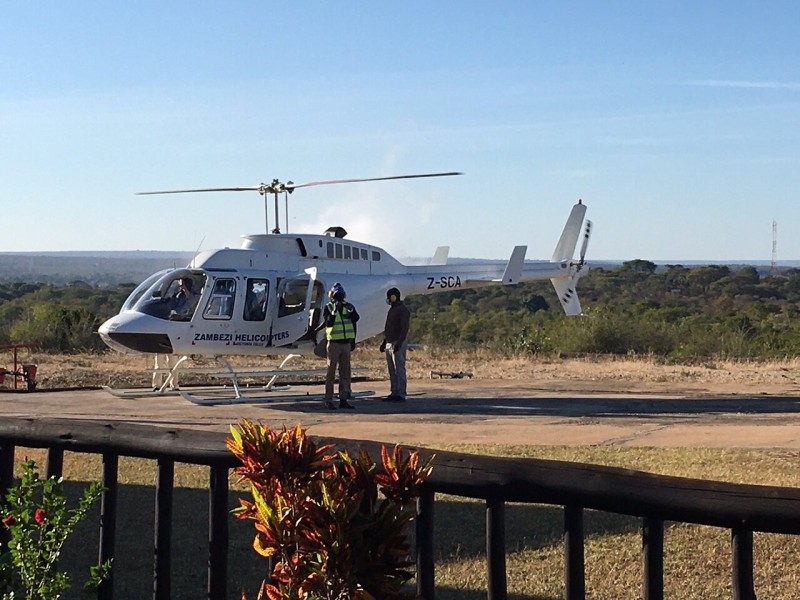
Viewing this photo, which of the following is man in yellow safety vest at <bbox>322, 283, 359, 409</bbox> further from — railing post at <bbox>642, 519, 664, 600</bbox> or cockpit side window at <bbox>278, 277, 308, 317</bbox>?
railing post at <bbox>642, 519, 664, 600</bbox>

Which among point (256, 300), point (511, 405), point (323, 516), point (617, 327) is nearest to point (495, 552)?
point (323, 516)

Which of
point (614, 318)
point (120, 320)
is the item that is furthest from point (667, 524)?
point (614, 318)

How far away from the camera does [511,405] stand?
733 inches

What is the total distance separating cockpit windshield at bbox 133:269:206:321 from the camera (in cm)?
1866

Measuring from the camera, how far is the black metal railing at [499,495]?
3.38 metres

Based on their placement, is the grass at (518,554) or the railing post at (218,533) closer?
the railing post at (218,533)

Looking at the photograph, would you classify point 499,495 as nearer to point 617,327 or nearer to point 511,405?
point 511,405

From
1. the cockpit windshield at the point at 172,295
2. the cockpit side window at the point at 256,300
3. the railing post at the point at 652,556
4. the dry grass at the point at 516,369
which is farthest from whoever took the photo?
the dry grass at the point at 516,369

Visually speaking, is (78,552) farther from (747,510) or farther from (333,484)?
(747,510)

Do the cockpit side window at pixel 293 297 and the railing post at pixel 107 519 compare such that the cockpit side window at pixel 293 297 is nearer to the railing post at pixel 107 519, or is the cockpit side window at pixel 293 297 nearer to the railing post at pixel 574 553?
the railing post at pixel 107 519

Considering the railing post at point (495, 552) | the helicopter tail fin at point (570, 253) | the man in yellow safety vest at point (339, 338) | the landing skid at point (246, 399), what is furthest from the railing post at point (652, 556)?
the helicopter tail fin at point (570, 253)

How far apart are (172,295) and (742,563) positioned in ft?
53.1

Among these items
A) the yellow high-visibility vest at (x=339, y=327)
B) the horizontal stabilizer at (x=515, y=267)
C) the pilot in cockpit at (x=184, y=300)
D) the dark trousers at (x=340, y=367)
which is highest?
the horizontal stabilizer at (x=515, y=267)

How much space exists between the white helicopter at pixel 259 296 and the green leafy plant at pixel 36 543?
47.0 feet
